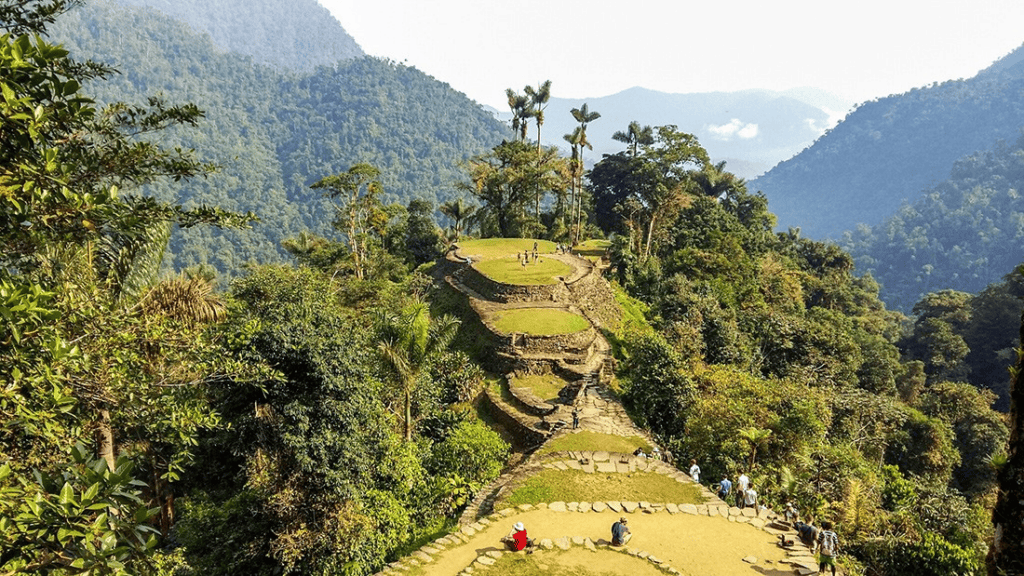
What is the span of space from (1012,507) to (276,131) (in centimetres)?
19641

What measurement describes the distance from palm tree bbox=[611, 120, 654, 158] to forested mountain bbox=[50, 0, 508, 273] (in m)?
77.8

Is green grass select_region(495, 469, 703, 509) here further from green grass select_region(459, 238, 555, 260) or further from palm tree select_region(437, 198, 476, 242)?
palm tree select_region(437, 198, 476, 242)

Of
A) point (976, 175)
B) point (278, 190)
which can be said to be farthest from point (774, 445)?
point (976, 175)

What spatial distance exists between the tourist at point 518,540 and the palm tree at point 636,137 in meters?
49.3

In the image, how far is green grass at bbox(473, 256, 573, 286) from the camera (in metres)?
30.3

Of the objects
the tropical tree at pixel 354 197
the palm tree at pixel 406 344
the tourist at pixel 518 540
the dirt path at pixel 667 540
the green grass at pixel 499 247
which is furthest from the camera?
the green grass at pixel 499 247

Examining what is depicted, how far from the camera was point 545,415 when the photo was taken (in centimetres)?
2145

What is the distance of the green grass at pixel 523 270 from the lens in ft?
99.6

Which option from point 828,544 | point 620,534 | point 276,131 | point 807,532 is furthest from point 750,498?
point 276,131

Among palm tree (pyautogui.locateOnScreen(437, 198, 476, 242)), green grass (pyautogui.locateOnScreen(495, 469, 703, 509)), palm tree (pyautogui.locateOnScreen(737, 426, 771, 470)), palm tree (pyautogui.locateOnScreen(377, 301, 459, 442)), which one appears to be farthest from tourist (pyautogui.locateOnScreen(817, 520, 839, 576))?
palm tree (pyautogui.locateOnScreen(437, 198, 476, 242))

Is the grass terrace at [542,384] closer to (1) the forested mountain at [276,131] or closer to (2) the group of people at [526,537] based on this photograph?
(2) the group of people at [526,537]

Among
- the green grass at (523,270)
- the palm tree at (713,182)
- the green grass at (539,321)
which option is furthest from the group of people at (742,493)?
the palm tree at (713,182)

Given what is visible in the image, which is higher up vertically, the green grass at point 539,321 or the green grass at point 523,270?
the green grass at point 523,270

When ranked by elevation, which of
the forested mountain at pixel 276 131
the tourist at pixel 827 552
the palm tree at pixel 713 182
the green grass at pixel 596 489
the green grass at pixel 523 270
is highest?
the forested mountain at pixel 276 131
